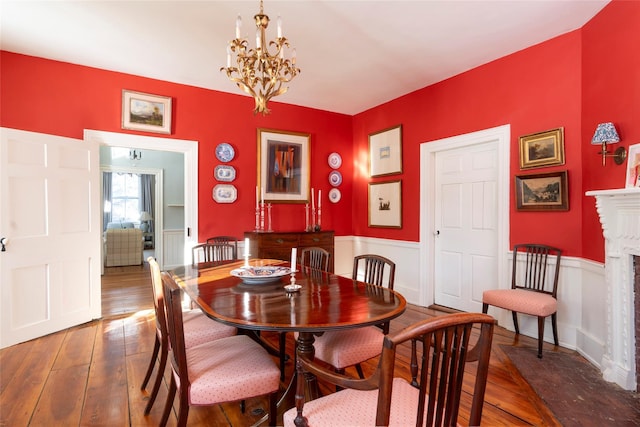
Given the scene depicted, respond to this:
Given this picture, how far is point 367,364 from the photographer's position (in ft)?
8.42

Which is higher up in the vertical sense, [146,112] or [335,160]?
[146,112]

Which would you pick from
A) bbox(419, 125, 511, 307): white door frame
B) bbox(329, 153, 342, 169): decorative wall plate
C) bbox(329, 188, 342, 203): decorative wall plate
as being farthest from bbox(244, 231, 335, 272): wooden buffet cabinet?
bbox(419, 125, 511, 307): white door frame

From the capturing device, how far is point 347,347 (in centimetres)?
183

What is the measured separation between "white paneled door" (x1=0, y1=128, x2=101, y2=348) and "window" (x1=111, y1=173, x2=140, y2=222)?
23.8ft

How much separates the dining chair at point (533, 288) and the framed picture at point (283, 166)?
284 cm

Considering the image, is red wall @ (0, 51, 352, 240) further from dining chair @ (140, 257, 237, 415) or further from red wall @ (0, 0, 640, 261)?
dining chair @ (140, 257, 237, 415)

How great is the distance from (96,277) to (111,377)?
1604mm

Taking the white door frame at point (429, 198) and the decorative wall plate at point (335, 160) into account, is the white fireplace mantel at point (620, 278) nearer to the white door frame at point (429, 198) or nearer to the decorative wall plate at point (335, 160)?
the white door frame at point (429, 198)

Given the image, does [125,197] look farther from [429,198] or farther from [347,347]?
[347,347]

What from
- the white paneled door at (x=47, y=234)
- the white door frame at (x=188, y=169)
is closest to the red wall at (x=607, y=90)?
the white door frame at (x=188, y=169)

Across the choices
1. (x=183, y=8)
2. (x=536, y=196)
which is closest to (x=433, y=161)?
(x=536, y=196)

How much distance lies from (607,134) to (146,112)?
4.42m

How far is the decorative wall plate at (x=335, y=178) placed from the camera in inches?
A: 203

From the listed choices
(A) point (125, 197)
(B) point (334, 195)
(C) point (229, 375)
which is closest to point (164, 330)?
(C) point (229, 375)
